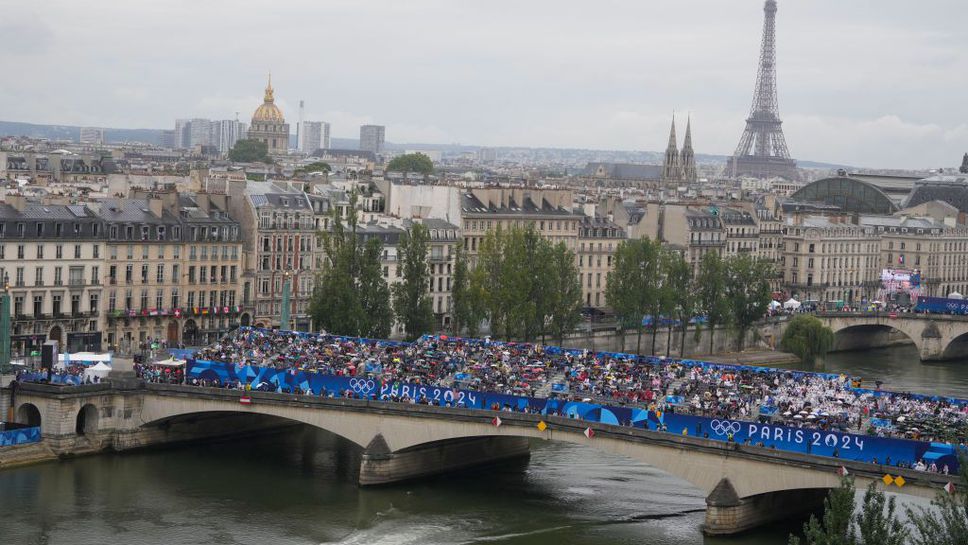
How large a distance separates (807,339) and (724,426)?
47.1 meters

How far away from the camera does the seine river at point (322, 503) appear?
50.8 meters

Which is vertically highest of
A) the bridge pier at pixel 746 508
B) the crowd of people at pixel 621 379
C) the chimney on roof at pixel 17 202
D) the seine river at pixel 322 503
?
the chimney on roof at pixel 17 202

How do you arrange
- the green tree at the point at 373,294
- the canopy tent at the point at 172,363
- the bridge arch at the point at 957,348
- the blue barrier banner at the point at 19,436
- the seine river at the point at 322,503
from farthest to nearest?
1. the bridge arch at the point at 957,348
2. the green tree at the point at 373,294
3. the canopy tent at the point at 172,363
4. the blue barrier banner at the point at 19,436
5. the seine river at the point at 322,503

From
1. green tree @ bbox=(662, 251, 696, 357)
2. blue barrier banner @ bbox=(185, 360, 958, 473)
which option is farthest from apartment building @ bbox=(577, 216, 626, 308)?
blue barrier banner @ bbox=(185, 360, 958, 473)

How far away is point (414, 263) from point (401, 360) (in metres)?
17.7

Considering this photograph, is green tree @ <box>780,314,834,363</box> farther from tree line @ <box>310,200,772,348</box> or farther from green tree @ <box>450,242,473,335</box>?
green tree @ <box>450,242,473,335</box>

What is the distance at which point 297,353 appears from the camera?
65.9 metres

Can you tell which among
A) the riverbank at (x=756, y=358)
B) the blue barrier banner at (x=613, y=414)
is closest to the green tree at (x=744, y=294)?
the riverbank at (x=756, y=358)

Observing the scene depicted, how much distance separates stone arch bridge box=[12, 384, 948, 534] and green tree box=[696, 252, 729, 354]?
34549 millimetres

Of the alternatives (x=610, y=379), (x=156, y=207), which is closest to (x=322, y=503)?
(x=610, y=379)

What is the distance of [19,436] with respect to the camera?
193 ft

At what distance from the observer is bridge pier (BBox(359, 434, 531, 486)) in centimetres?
5712

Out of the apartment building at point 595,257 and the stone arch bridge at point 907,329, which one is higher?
the apartment building at point 595,257

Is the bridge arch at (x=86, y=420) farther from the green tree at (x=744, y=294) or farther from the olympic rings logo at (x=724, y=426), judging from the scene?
the green tree at (x=744, y=294)
